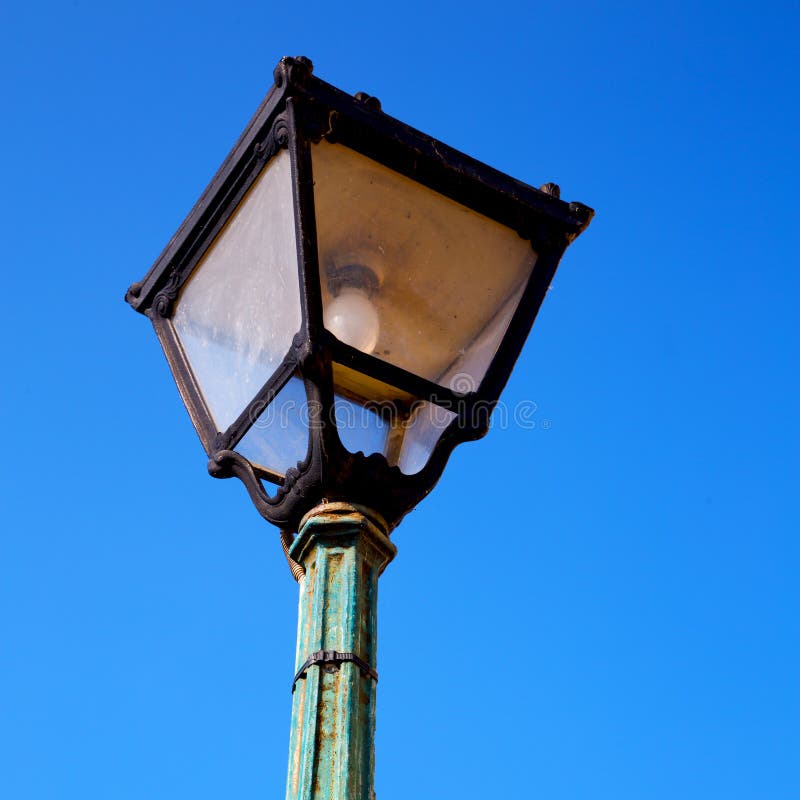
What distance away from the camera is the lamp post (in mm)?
3672

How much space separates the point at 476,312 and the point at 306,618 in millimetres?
979

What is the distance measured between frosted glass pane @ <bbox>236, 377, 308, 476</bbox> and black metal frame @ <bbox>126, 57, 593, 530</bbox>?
0.09 ft

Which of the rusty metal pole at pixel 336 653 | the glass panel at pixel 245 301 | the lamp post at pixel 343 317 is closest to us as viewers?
the rusty metal pole at pixel 336 653

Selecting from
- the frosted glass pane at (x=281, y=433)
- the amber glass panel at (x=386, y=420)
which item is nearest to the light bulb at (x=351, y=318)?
the amber glass panel at (x=386, y=420)

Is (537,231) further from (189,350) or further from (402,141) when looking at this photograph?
Result: (189,350)

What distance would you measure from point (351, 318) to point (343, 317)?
20 mm

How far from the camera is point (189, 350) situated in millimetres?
4266

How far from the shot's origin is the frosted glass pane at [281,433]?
148 inches

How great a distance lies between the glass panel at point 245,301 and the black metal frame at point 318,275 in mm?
34

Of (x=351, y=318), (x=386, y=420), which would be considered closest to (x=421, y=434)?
(x=386, y=420)

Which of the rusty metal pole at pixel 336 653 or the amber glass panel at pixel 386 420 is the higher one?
the amber glass panel at pixel 386 420

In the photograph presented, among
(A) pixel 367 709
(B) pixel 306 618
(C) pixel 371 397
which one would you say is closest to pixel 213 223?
(C) pixel 371 397

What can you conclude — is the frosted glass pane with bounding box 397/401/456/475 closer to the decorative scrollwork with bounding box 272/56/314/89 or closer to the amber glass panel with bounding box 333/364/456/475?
the amber glass panel with bounding box 333/364/456/475

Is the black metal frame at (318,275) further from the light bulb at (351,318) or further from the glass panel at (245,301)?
the light bulb at (351,318)
